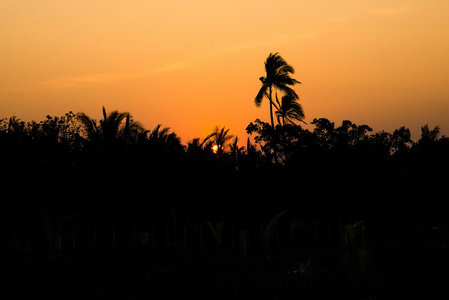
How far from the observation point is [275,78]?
52.1 metres

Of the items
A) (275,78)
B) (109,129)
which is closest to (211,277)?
(109,129)

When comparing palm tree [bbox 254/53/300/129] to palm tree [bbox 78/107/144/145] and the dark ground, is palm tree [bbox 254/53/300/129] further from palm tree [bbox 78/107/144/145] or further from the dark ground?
the dark ground

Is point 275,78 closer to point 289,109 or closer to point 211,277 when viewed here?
point 289,109

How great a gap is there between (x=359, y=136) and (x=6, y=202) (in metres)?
24.9

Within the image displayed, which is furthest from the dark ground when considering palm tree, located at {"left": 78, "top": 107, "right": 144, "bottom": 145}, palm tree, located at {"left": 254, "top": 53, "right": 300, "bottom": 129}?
palm tree, located at {"left": 254, "top": 53, "right": 300, "bottom": 129}

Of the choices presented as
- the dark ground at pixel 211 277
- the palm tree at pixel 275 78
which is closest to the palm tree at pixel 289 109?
the palm tree at pixel 275 78

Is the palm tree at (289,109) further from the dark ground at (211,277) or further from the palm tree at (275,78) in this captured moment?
the dark ground at (211,277)

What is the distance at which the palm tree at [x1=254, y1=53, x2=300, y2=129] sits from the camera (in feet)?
170

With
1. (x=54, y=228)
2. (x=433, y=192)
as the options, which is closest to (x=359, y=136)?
(x=433, y=192)

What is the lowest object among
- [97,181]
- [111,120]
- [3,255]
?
[3,255]

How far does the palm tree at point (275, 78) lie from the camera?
2039 inches

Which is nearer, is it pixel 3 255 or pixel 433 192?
pixel 3 255

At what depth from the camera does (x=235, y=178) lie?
38.8 m

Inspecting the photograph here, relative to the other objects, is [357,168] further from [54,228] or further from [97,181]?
[54,228]
